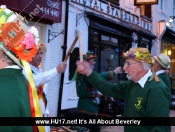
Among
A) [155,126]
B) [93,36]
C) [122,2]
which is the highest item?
[122,2]

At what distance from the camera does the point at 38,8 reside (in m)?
7.10

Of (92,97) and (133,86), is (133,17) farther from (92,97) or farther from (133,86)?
(133,86)

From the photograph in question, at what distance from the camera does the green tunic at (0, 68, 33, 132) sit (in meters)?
1.63

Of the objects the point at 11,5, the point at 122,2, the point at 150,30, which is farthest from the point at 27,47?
the point at 150,30

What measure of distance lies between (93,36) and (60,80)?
2.44 meters

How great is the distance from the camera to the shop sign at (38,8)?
640 centimetres

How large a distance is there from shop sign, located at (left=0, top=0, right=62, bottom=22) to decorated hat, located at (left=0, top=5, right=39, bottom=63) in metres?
4.50

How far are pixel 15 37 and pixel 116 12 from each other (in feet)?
33.0

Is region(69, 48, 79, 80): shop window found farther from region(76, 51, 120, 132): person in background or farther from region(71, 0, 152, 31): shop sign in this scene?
region(76, 51, 120, 132): person in background

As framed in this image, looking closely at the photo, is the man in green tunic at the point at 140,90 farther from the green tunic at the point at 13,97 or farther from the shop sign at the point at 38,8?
the shop sign at the point at 38,8

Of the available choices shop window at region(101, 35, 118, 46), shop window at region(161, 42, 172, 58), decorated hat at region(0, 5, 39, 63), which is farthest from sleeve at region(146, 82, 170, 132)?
shop window at region(161, 42, 172, 58)

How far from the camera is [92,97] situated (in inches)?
215

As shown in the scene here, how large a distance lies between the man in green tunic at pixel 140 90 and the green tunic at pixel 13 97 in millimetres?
1417

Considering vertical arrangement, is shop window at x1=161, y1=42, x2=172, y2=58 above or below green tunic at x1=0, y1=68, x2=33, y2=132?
above
